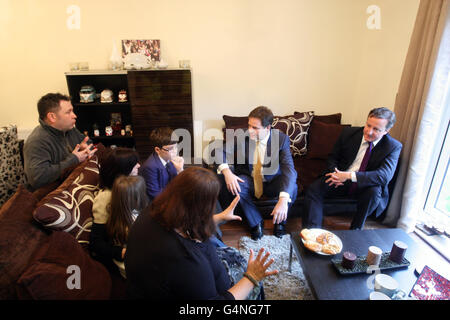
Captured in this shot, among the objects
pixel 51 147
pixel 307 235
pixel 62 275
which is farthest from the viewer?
pixel 51 147

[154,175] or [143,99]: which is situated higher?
[143,99]

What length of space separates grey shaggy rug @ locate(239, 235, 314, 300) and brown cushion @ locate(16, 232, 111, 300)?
998mm

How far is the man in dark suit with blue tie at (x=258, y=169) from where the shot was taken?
7.20 feet

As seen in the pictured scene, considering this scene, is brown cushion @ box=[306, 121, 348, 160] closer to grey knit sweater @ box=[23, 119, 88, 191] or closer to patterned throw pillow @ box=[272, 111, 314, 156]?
patterned throw pillow @ box=[272, 111, 314, 156]

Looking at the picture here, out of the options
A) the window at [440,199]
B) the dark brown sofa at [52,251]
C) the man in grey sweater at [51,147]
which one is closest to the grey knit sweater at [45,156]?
the man in grey sweater at [51,147]

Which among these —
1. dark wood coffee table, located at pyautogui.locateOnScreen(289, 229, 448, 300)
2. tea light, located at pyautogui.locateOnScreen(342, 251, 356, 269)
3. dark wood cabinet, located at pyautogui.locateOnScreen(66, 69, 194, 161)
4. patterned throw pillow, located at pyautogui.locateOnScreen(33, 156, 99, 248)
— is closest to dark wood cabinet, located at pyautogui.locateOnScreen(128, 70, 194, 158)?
dark wood cabinet, located at pyautogui.locateOnScreen(66, 69, 194, 161)

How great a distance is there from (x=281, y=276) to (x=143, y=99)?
215cm

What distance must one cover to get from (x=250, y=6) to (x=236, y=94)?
96 cm

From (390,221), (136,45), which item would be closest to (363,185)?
(390,221)

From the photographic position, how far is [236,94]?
3328mm

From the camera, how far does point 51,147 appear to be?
1.93 metres

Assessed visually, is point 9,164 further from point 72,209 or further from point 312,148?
point 312,148

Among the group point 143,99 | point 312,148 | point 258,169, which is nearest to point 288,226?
point 258,169

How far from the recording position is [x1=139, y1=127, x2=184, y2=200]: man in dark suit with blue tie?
73.4 inches
